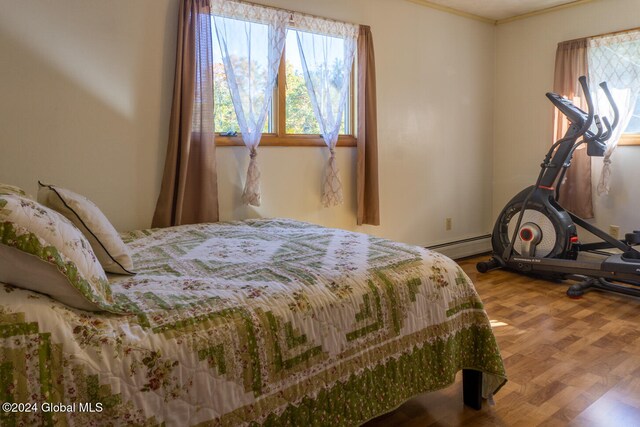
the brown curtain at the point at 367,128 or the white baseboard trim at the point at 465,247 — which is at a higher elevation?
the brown curtain at the point at 367,128

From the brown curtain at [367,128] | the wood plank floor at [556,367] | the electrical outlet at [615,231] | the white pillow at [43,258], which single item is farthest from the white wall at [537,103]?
the white pillow at [43,258]

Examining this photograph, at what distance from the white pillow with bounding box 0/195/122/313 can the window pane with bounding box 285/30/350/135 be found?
7.83ft

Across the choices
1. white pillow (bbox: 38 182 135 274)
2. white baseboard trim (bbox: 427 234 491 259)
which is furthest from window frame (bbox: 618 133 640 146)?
white pillow (bbox: 38 182 135 274)

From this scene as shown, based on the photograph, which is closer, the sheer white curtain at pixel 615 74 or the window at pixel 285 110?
the window at pixel 285 110

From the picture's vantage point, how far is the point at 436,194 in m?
4.50

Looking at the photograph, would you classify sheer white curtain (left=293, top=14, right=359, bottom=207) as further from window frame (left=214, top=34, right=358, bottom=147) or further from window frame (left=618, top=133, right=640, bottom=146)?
window frame (left=618, top=133, right=640, bottom=146)

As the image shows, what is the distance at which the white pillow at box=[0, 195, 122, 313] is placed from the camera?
1121 millimetres

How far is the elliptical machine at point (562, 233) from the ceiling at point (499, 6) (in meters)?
1.15

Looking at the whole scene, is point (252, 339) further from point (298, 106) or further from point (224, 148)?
point (298, 106)

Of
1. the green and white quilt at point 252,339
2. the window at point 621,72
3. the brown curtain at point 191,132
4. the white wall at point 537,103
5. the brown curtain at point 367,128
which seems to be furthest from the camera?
the white wall at point 537,103

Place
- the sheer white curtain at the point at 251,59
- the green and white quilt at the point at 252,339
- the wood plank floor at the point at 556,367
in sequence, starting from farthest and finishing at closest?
1. the sheer white curtain at the point at 251,59
2. the wood plank floor at the point at 556,367
3. the green and white quilt at the point at 252,339

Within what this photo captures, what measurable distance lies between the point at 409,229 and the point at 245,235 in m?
2.17

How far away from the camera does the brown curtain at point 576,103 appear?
4113mm

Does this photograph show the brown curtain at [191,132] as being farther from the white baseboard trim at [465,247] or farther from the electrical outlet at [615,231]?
the electrical outlet at [615,231]
